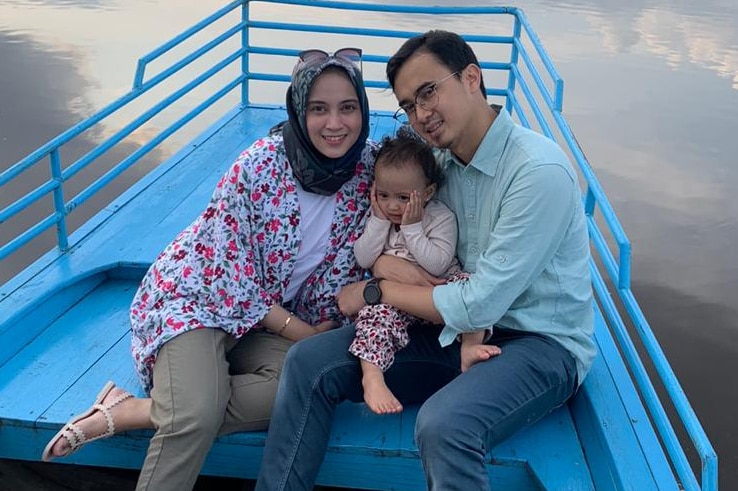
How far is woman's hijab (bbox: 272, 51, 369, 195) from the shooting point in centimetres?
226

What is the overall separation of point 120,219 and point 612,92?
790 cm

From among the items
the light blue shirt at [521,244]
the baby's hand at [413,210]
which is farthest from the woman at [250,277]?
the light blue shirt at [521,244]

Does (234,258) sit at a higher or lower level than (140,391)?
higher

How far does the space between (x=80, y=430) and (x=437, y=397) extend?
1030 millimetres

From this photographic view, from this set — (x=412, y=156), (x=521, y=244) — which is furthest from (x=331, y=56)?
(x=521, y=244)

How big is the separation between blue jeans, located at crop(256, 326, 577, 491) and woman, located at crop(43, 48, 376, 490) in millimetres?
180

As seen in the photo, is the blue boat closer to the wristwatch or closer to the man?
the man

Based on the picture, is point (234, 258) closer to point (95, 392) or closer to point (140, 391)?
point (140, 391)

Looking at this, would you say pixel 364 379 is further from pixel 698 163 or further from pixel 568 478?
pixel 698 163

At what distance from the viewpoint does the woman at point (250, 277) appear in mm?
2158

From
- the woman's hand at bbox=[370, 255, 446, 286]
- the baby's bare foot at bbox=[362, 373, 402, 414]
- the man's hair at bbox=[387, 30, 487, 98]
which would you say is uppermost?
the man's hair at bbox=[387, 30, 487, 98]

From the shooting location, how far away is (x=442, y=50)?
2.06m

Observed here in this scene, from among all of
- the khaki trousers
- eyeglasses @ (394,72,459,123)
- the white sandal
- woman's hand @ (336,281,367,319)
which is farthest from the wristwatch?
the white sandal

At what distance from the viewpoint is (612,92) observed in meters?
10.0
